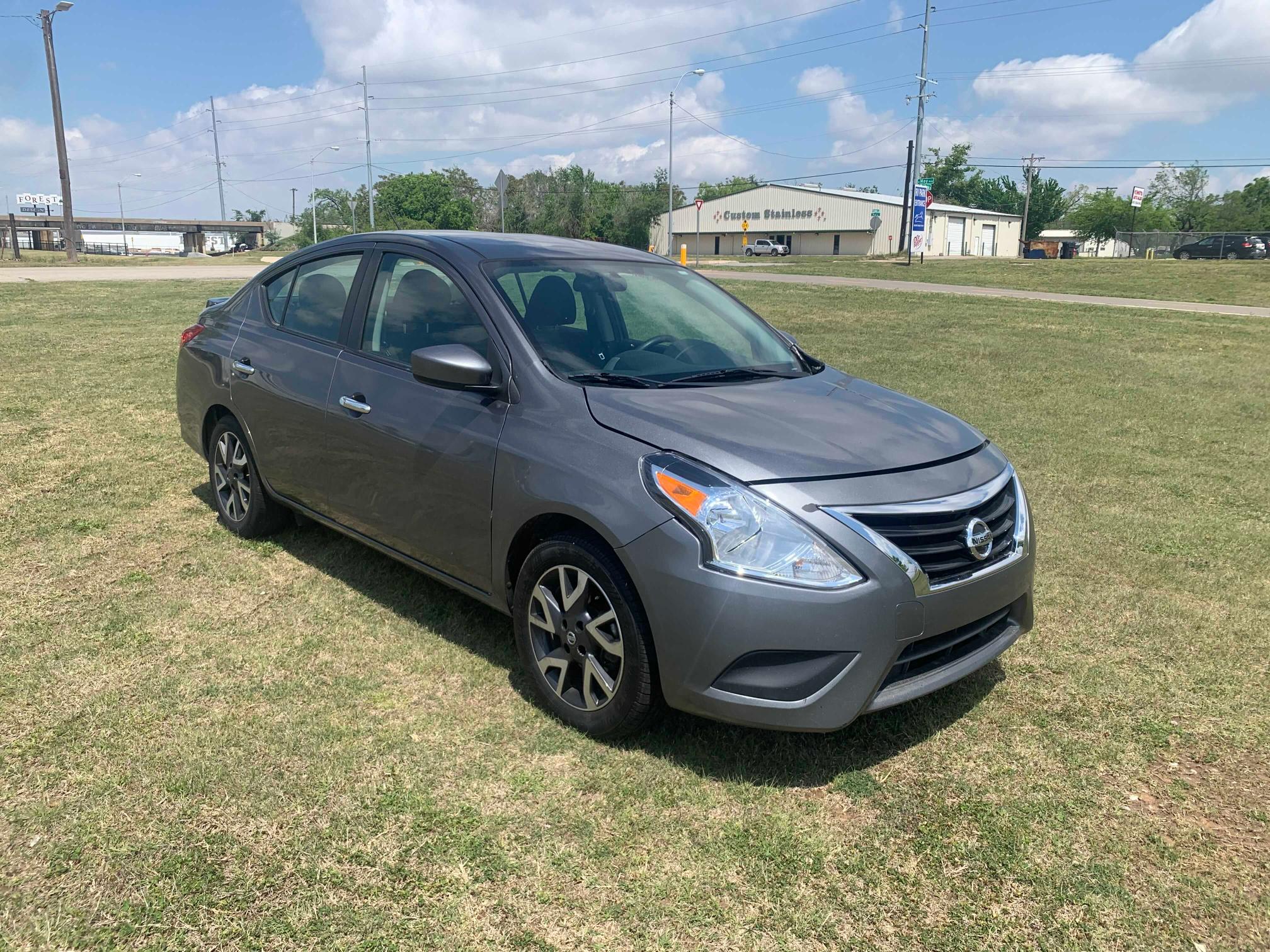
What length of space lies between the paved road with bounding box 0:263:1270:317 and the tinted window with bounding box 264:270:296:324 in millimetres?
20055

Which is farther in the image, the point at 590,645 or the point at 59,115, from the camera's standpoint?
the point at 59,115

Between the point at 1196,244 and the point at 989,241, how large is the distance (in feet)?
133

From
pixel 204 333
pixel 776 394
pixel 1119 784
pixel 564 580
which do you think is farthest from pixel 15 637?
pixel 1119 784

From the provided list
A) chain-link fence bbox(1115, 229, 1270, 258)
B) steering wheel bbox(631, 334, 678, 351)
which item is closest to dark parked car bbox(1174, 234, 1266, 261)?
chain-link fence bbox(1115, 229, 1270, 258)

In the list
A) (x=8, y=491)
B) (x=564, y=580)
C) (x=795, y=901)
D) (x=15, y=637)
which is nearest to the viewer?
(x=795, y=901)

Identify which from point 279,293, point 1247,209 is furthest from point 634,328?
point 1247,209

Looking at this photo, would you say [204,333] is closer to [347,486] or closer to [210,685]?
[347,486]

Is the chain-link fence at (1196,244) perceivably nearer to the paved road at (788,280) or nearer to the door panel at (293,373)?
the paved road at (788,280)

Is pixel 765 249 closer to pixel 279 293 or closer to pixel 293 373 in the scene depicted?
pixel 279 293

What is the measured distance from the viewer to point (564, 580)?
325 cm

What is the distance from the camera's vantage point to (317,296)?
469 cm

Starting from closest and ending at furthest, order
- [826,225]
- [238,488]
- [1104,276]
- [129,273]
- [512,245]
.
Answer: [512,245]
[238,488]
[129,273]
[1104,276]
[826,225]

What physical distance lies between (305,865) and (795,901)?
1376 mm

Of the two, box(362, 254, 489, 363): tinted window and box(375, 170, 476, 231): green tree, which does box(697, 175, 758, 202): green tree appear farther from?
box(362, 254, 489, 363): tinted window
